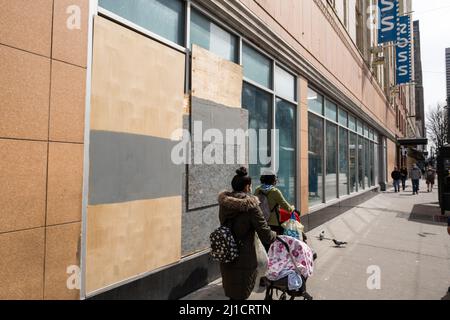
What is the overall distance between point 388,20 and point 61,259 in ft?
72.6

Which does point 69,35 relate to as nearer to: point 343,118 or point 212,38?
point 212,38

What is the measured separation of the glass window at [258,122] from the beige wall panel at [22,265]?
167 inches

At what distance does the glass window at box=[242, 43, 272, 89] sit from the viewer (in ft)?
21.8

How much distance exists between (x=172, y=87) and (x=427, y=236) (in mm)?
7782

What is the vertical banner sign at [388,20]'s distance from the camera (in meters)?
19.5

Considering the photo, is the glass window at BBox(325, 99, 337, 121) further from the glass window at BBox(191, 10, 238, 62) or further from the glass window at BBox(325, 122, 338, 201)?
the glass window at BBox(191, 10, 238, 62)

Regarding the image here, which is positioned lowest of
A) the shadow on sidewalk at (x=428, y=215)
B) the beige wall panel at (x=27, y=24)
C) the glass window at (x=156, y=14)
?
the shadow on sidewalk at (x=428, y=215)

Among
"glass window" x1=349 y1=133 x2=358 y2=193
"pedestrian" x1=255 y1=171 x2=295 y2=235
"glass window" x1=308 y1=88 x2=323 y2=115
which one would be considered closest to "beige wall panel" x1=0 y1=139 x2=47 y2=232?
"pedestrian" x1=255 y1=171 x2=295 y2=235

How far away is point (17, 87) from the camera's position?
2842mm

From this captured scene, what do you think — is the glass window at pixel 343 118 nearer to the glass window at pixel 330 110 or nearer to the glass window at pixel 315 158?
the glass window at pixel 330 110

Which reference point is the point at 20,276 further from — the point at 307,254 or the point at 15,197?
the point at 307,254

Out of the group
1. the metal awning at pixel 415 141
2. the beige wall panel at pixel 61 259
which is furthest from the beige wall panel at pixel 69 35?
the metal awning at pixel 415 141

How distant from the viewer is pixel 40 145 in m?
3.00

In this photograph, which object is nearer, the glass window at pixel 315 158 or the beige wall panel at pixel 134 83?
the beige wall panel at pixel 134 83
